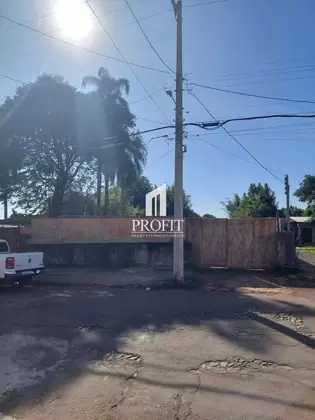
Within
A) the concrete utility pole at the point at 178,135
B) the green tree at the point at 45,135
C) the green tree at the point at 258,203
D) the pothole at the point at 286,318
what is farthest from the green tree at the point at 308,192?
the pothole at the point at 286,318

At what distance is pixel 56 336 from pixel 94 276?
700 cm

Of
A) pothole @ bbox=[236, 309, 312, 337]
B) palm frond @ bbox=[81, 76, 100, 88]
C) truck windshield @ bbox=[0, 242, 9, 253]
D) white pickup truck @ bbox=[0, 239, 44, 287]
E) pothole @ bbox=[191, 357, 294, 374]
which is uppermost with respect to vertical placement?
palm frond @ bbox=[81, 76, 100, 88]

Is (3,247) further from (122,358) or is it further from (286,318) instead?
(286,318)

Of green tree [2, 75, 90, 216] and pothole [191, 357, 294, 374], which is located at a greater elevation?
green tree [2, 75, 90, 216]

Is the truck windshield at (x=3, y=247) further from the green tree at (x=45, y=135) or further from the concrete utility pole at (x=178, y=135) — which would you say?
the green tree at (x=45, y=135)

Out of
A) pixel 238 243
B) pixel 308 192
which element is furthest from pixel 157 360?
pixel 308 192

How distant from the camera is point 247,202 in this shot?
1861 inches

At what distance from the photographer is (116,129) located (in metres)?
26.7

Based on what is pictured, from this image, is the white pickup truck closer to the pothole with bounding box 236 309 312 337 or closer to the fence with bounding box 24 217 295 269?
the fence with bounding box 24 217 295 269

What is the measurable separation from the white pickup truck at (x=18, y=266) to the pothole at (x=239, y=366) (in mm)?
7232

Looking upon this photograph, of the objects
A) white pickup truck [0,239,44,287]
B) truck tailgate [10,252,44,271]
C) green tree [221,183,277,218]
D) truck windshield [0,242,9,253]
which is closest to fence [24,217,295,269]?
truck tailgate [10,252,44,271]

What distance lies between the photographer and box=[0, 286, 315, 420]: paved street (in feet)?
11.5

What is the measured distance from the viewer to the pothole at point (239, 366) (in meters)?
4.41

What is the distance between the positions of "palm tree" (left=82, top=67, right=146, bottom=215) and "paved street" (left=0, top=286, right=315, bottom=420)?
19954 mm
